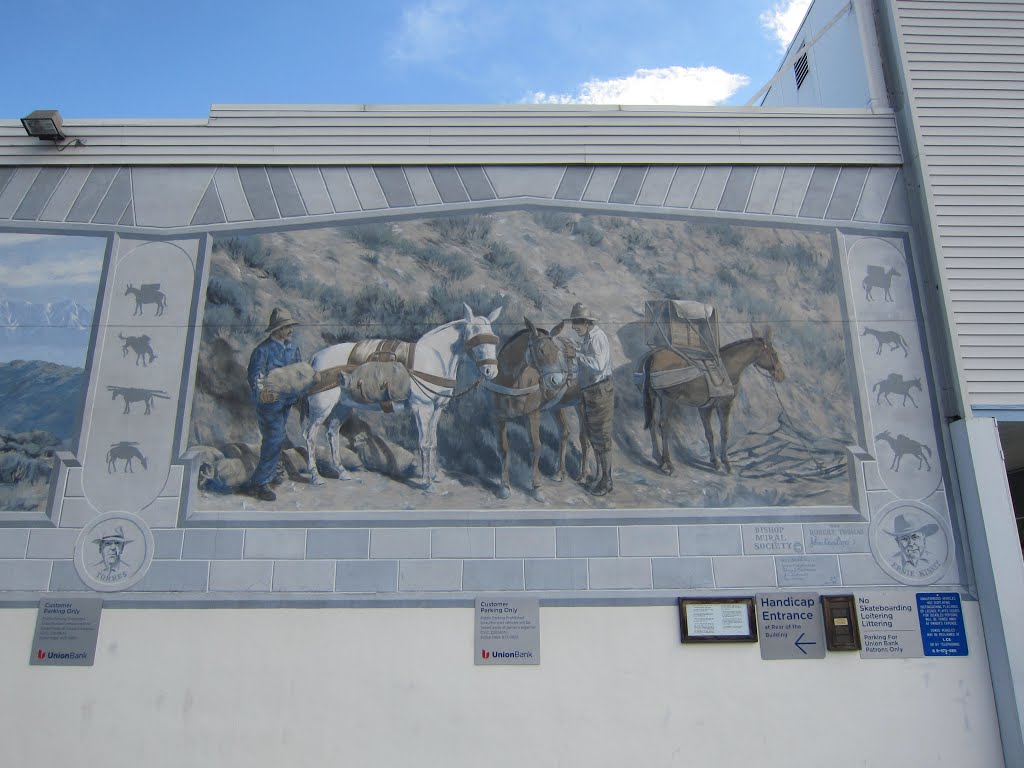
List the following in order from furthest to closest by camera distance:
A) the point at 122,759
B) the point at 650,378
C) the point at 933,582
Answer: the point at 650,378 → the point at 933,582 → the point at 122,759

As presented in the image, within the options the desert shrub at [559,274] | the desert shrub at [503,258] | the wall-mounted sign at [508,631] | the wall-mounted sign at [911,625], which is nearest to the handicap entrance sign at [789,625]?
the wall-mounted sign at [911,625]

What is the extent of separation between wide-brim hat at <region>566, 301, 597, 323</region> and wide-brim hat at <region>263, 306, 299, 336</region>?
2746mm

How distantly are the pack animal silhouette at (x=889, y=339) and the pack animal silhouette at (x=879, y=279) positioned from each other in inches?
14.8

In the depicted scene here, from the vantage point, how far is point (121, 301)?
8.18 metres

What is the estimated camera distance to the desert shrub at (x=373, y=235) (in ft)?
27.5

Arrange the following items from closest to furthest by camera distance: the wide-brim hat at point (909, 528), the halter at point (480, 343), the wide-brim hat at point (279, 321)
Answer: the wide-brim hat at point (909, 528), the halter at point (480, 343), the wide-brim hat at point (279, 321)

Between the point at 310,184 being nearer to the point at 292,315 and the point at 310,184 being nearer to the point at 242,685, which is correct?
the point at 292,315

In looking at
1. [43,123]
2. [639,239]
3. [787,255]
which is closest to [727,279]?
[787,255]

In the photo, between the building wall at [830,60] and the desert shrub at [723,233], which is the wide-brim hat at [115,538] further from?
the building wall at [830,60]

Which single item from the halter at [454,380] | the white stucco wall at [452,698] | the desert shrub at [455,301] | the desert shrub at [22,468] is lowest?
the white stucco wall at [452,698]

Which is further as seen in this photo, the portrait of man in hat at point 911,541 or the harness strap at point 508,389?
the harness strap at point 508,389

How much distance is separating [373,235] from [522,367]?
209 cm

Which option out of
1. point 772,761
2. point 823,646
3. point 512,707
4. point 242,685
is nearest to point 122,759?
point 242,685

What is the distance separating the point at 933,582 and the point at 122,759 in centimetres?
729
